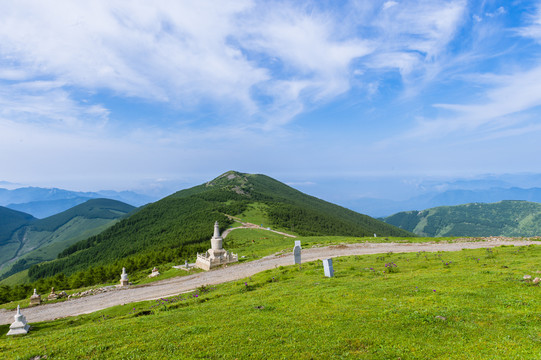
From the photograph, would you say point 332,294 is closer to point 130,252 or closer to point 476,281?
point 476,281

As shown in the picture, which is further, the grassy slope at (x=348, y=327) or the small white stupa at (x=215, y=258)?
the small white stupa at (x=215, y=258)

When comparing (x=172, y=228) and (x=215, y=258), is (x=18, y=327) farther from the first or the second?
(x=172, y=228)

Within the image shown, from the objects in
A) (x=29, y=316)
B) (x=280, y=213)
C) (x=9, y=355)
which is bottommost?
(x=29, y=316)

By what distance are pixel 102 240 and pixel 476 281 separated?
537ft

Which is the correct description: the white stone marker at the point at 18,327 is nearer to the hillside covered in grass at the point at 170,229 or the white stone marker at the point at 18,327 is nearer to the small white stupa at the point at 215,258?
the small white stupa at the point at 215,258

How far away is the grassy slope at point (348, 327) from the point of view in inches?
367

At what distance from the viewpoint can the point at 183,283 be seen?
3131cm

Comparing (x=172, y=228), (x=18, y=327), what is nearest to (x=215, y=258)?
(x=18, y=327)

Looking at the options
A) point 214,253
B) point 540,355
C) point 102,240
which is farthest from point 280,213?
point 540,355

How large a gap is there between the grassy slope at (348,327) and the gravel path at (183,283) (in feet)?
39.0

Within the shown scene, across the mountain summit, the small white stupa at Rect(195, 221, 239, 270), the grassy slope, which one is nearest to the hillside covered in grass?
the mountain summit

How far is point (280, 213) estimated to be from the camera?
399 ft

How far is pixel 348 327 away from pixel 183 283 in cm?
2486

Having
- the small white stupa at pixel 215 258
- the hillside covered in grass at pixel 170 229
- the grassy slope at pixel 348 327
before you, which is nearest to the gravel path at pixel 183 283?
the small white stupa at pixel 215 258
